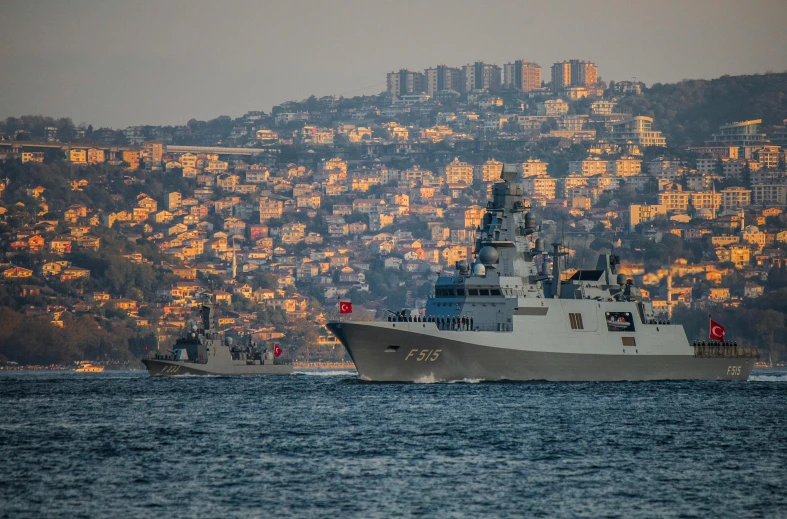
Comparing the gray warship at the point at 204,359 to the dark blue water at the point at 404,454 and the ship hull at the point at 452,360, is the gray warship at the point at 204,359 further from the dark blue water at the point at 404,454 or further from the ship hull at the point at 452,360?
the ship hull at the point at 452,360

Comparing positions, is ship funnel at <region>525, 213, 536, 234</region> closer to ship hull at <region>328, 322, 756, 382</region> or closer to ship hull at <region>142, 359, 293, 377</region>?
ship hull at <region>328, 322, 756, 382</region>

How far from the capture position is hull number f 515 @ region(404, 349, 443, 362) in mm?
59531

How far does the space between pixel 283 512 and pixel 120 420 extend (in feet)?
66.2

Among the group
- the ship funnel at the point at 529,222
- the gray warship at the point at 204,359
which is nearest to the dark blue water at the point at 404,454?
the ship funnel at the point at 529,222

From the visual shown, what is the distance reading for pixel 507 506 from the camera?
3256 cm

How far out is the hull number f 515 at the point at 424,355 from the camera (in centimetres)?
5953

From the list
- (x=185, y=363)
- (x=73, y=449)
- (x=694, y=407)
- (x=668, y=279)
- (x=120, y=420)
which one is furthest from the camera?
(x=668, y=279)

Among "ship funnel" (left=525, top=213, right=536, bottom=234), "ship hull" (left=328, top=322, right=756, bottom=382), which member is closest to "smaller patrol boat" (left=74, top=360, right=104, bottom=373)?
"ship funnel" (left=525, top=213, right=536, bottom=234)

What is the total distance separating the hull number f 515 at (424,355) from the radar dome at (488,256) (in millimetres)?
5378

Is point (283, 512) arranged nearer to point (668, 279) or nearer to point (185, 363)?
point (185, 363)

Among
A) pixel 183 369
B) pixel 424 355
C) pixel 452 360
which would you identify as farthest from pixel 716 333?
pixel 183 369

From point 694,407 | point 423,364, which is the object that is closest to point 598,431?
point 694,407

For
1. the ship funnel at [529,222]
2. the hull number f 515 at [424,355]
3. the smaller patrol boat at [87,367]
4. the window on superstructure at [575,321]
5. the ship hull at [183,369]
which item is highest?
the ship funnel at [529,222]

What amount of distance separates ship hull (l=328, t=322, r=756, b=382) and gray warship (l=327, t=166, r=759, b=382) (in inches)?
1.7
